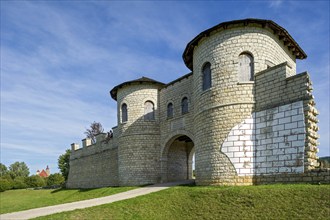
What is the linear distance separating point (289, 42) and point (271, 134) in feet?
17.1

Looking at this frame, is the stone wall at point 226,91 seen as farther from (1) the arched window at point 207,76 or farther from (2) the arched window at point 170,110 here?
(2) the arched window at point 170,110

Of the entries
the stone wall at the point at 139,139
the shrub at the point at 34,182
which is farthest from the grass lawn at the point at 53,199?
the shrub at the point at 34,182

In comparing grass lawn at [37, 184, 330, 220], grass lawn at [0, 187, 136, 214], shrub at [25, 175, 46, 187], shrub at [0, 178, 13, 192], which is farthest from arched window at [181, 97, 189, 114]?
shrub at [25, 175, 46, 187]

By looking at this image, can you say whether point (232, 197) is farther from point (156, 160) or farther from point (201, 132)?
point (156, 160)

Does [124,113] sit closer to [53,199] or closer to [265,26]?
[53,199]

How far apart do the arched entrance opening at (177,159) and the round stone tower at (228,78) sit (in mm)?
5505

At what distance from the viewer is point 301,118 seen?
10930mm

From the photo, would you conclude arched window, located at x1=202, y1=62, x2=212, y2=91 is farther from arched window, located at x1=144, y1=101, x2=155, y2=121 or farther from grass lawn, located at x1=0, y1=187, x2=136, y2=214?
grass lawn, located at x1=0, y1=187, x2=136, y2=214

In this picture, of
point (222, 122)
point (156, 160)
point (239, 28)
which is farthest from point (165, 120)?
point (239, 28)

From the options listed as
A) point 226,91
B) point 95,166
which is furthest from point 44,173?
point 226,91

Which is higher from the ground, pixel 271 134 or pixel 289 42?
pixel 289 42

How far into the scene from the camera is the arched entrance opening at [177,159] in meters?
19.4

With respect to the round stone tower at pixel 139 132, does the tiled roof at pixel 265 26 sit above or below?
above

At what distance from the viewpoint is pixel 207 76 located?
1412 cm
